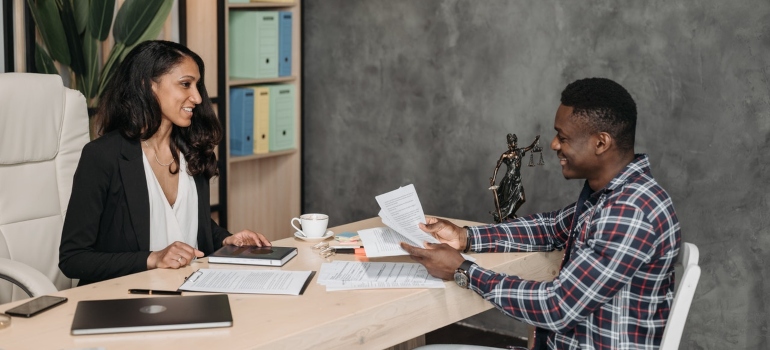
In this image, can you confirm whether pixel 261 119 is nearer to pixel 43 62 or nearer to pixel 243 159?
pixel 243 159

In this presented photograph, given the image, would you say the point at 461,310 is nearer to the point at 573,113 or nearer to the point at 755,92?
the point at 573,113

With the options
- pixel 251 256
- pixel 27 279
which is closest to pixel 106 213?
pixel 27 279

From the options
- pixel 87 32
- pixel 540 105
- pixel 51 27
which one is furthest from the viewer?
pixel 540 105

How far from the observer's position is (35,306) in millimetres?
1759

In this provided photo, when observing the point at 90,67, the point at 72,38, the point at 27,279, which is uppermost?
the point at 72,38

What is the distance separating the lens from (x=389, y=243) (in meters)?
2.24

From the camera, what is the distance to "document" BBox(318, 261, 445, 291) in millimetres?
2002

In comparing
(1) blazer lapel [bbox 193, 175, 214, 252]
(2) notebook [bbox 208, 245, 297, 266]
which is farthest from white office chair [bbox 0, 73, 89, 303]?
(2) notebook [bbox 208, 245, 297, 266]

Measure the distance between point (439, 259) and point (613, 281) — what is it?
42 centimetres

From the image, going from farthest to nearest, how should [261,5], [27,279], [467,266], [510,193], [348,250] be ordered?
[261,5] → [510,193] → [348,250] → [27,279] → [467,266]

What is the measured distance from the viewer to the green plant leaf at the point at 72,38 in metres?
3.21

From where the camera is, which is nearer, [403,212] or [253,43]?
[403,212]

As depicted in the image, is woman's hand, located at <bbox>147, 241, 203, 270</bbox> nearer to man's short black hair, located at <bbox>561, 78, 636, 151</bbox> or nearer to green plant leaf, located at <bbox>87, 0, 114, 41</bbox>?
man's short black hair, located at <bbox>561, 78, 636, 151</bbox>

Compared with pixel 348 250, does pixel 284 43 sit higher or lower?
higher
